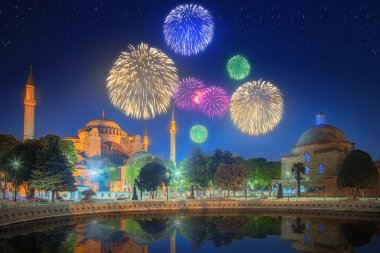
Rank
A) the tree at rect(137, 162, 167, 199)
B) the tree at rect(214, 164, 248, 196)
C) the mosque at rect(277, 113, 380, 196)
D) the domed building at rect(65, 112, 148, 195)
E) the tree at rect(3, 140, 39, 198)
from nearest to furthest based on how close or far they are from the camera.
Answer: the tree at rect(3, 140, 39, 198) → the tree at rect(214, 164, 248, 196) → the tree at rect(137, 162, 167, 199) → the mosque at rect(277, 113, 380, 196) → the domed building at rect(65, 112, 148, 195)

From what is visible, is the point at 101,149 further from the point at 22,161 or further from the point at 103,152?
the point at 22,161

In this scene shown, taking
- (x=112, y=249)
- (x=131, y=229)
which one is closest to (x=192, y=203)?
(x=131, y=229)

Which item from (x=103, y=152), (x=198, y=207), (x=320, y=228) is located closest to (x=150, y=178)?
(x=198, y=207)

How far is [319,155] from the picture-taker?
7769 centimetres

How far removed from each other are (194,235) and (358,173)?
1371 inches

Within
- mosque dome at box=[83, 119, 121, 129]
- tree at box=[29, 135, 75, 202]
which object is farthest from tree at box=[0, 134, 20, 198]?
mosque dome at box=[83, 119, 121, 129]

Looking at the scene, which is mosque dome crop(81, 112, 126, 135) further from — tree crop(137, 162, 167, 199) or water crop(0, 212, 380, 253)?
water crop(0, 212, 380, 253)

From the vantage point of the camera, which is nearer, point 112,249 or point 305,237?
point 112,249

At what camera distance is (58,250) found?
22594 mm

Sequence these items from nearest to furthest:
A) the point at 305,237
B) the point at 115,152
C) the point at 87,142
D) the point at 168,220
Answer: the point at 305,237 < the point at 168,220 < the point at 87,142 < the point at 115,152

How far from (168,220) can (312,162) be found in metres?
48.3

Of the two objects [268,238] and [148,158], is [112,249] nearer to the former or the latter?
[268,238]

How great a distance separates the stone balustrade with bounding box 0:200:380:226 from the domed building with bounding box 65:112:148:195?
35.0 metres

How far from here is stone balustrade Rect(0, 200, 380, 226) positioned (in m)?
39.4
